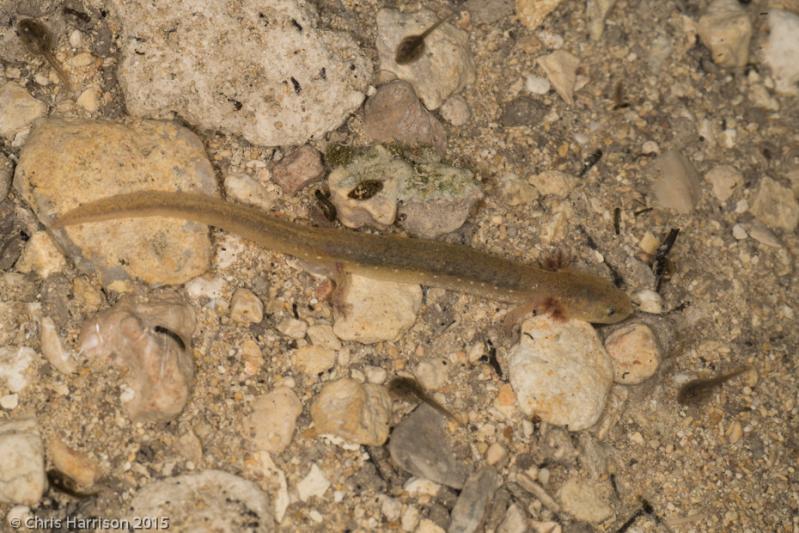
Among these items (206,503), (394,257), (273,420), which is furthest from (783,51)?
(206,503)

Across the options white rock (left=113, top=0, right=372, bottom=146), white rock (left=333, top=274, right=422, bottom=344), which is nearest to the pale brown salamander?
white rock (left=333, top=274, right=422, bottom=344)

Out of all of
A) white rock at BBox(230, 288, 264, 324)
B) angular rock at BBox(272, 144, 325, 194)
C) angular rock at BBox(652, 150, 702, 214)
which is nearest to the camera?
white rock at BBox(230, 288, 264, 324)

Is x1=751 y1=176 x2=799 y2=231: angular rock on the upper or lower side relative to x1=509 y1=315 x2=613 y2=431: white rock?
upper

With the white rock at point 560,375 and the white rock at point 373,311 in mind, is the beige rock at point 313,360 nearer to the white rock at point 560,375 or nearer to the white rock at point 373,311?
the white rock at point 373,311

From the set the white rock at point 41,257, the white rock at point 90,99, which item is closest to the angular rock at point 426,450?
the white rock at point 41,257

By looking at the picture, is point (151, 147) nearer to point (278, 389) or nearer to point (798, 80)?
point (278, 389)

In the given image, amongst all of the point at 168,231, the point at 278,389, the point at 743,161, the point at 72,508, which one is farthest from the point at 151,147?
the point at 743,161

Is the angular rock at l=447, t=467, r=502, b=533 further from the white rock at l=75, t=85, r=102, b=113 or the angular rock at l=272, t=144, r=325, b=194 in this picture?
the white rock at l=75, t=85, r=102, b=113

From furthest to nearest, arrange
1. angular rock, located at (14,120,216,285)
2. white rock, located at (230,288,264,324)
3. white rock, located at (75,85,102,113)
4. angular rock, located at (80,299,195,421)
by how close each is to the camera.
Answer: white rock, located at (75,85,102,113)
white rock, located at (230,288,264,324)
angular rock, located at (14,120,216,285)
angular rock, located at (80,299,195,421)
